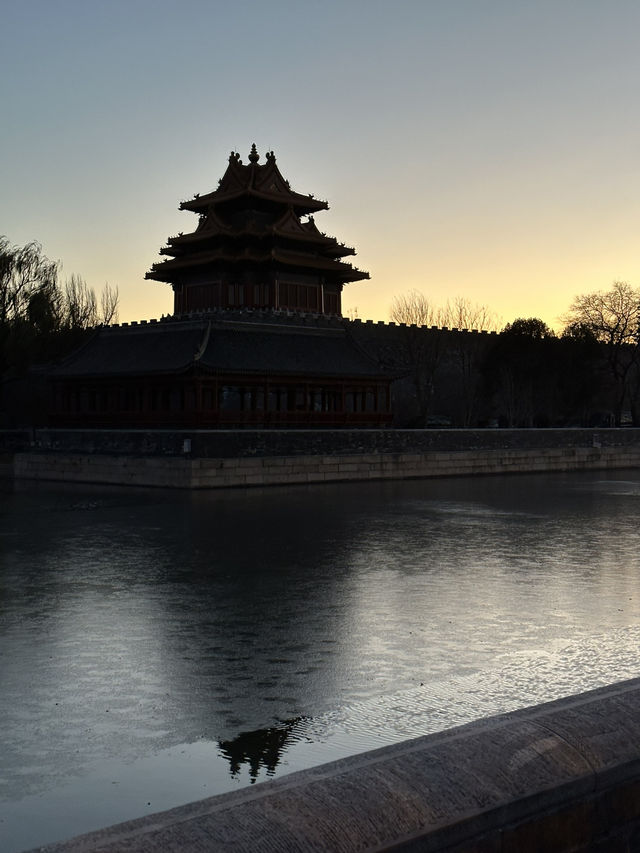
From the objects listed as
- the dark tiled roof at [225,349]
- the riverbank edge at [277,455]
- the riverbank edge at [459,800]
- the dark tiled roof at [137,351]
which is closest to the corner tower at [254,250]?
the dark tiled roof at [225,349]

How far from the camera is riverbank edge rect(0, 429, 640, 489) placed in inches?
1168

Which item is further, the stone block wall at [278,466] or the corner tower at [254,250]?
the corner tower at [254,250]

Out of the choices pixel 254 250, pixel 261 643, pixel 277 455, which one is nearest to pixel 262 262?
pixel 254 250

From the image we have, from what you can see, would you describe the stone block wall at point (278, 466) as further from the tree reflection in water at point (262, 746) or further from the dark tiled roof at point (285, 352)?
the tree reflection in water at point (262, 746)

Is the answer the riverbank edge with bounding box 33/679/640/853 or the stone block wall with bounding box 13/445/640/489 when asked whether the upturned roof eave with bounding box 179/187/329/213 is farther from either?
the riverbank edge with bounding box 33/679/640/853

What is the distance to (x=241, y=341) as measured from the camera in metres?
36.8

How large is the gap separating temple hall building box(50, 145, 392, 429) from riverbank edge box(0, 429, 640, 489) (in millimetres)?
3350

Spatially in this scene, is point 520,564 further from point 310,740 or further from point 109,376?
point 109,376

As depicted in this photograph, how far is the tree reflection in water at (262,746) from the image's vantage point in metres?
5.84

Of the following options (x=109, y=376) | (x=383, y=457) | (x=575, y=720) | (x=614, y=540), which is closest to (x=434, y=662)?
(x=575, y=720)

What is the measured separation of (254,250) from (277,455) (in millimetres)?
13434

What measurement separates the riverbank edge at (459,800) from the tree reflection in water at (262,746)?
258 cm

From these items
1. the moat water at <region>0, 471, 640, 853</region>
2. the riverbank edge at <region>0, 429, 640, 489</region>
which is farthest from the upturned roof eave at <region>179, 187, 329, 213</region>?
the moat water at <region>0, 471, 640, 853</region>

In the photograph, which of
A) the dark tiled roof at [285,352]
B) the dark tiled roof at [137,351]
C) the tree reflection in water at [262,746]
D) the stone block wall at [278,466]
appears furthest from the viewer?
the dark tiled roof at [137,351]
